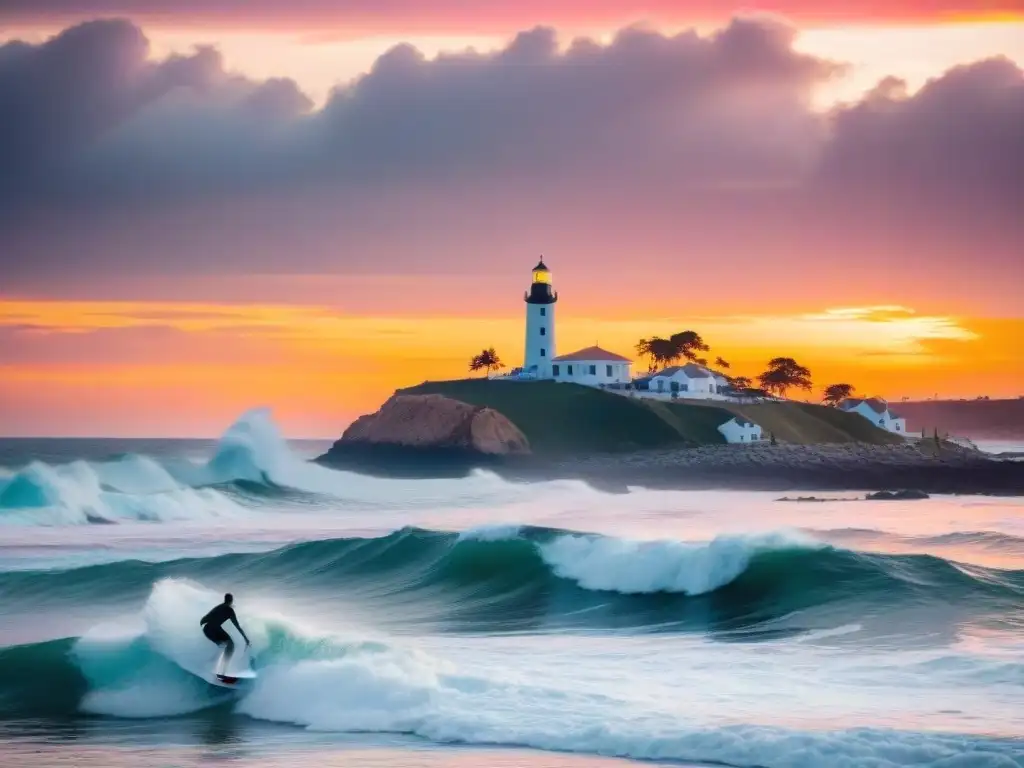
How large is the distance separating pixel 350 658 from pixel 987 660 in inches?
261

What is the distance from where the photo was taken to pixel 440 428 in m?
77.4

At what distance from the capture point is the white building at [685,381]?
88.3 meters

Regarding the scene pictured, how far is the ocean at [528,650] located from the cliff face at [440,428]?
43813 mm

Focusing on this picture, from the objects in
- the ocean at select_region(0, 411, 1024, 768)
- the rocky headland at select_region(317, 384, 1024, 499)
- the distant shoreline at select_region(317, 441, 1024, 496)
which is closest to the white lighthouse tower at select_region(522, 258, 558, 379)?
the rocky headland at select_region(317, 384, 1024, 499)

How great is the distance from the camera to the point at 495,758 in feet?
35.8

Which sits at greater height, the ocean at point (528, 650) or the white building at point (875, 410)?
the white building at point (875, 410)

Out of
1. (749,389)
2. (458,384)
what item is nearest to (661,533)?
(458,384)

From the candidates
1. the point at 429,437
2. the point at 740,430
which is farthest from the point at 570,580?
the point at 740,430

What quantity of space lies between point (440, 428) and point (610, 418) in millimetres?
10468

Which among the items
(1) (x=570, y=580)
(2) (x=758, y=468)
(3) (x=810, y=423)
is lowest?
(1) (x=570, y=580)

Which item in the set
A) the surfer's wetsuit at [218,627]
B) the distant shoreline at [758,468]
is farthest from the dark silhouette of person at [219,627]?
the distant shoreline at [758,468]

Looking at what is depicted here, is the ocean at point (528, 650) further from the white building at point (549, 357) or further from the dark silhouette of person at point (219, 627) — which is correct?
the white building at point (549, 357)

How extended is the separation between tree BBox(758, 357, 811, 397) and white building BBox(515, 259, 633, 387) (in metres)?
20.6

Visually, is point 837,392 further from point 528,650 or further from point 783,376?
point 528,650
